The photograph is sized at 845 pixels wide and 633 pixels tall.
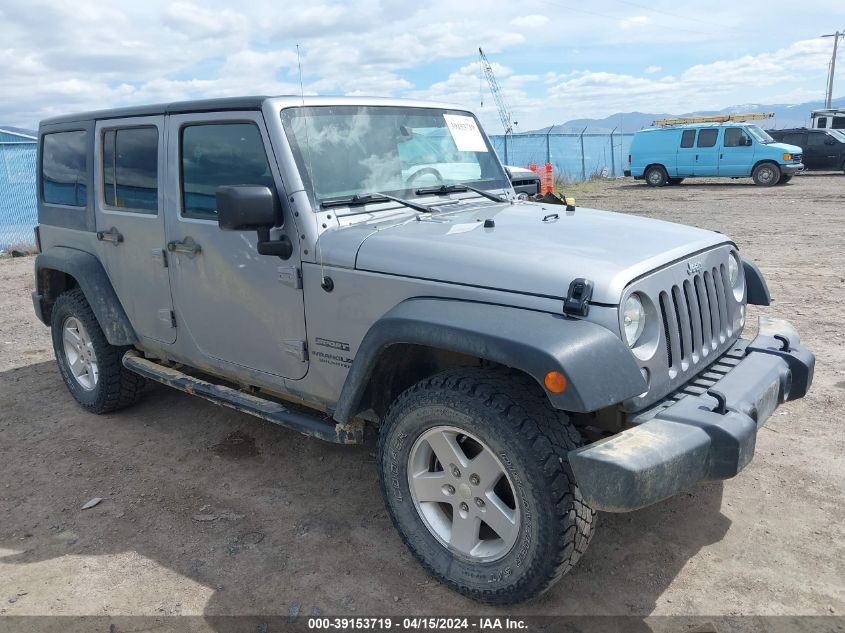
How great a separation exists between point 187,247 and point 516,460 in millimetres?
2209

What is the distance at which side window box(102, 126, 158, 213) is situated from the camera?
4.02 metres

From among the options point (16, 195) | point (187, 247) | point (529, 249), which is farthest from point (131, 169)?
point (16, 195)

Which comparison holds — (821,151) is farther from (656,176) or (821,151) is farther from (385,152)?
(385,152)

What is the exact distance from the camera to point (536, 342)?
93.8 inches

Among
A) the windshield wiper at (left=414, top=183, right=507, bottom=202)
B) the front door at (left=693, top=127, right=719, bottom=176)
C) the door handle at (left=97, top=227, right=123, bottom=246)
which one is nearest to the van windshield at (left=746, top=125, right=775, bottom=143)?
the front door at (left=693, top=127, right=719, bottom=176)

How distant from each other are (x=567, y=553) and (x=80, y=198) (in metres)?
3.86

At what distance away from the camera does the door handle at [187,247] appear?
3.73 m

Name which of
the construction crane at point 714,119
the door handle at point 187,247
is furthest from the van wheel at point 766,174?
the door handle at point 187,247

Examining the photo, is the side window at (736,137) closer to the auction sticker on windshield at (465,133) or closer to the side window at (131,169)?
the auction sticker on windshield at (465,133)

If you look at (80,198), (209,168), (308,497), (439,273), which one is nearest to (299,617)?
(308,497)

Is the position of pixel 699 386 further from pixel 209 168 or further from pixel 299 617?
pixel 209 168

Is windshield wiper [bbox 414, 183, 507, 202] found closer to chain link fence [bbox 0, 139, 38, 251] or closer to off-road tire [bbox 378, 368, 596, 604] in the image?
off-road tire [bbox 378, 368, 596, 604]

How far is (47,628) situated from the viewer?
282 centimetres

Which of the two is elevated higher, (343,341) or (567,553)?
(343,341)
